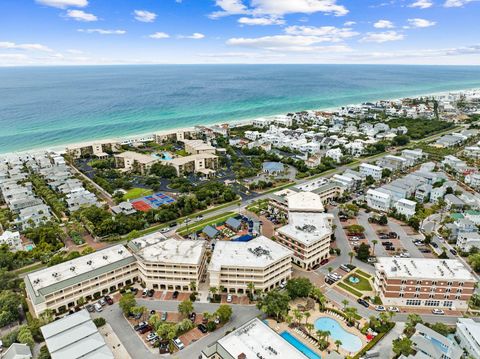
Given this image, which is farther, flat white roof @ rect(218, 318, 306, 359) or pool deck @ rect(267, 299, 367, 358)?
pool deck @ rect(267, 299, 367, 358)

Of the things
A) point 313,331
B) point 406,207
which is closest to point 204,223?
point 313,331

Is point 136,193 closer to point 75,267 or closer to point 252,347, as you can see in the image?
point 75,267

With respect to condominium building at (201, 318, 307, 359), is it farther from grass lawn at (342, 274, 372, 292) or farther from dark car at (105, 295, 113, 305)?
grass lawn at (342, 274, 372, 292)

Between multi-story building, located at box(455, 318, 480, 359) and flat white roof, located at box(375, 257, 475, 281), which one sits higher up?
flat white roof, located at box(375, 257, 475, 281)

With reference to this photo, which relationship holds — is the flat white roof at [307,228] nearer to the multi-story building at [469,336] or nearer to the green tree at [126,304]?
the multi-story building at [469,336]

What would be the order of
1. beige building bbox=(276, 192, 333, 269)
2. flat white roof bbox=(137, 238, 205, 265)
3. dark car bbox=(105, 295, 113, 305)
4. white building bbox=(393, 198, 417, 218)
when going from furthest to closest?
1. white building bbox=(393, 198, 417, 218)
2. beige building bbox=(276, 192, 333, 269)
3. flat white roof bbox=(137, 238, 205, 265)
4. dark car bbox=(105, 295, 113, 305)

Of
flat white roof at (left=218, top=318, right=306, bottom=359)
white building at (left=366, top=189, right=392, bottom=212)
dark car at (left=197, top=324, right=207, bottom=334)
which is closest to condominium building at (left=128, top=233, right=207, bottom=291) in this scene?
dark car at (left=197, top=324, right=207, bottom=334)

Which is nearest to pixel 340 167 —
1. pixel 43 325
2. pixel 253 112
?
pixel 43 325
